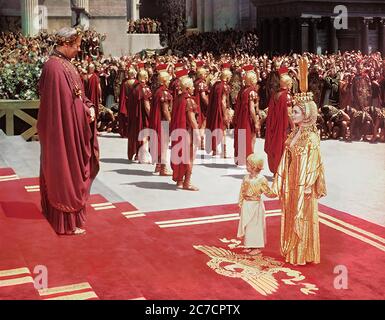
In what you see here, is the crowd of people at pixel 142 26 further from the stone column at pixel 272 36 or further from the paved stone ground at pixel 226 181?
the paved stone ground at pixel 226 181

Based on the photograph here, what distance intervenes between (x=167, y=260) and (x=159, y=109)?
18.9 ft

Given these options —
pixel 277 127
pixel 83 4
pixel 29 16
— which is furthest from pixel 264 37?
pixel 277 127

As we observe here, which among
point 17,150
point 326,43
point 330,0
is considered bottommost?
point 17,150

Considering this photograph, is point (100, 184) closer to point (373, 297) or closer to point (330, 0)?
point (373, 297)

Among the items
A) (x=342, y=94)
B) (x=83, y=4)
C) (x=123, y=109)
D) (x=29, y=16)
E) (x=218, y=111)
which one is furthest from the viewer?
(x=29, y=16)

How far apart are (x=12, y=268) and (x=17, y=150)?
7.44m

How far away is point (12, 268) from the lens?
543 cm

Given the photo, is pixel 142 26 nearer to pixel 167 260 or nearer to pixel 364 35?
pixel 364 35

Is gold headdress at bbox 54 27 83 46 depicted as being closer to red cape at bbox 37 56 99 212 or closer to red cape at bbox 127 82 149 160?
red cape at bbox 37 56 99 212

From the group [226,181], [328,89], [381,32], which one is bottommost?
[226,181]

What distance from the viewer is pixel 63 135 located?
21.2 ft

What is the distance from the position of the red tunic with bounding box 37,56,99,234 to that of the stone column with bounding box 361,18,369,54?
31.6 m
